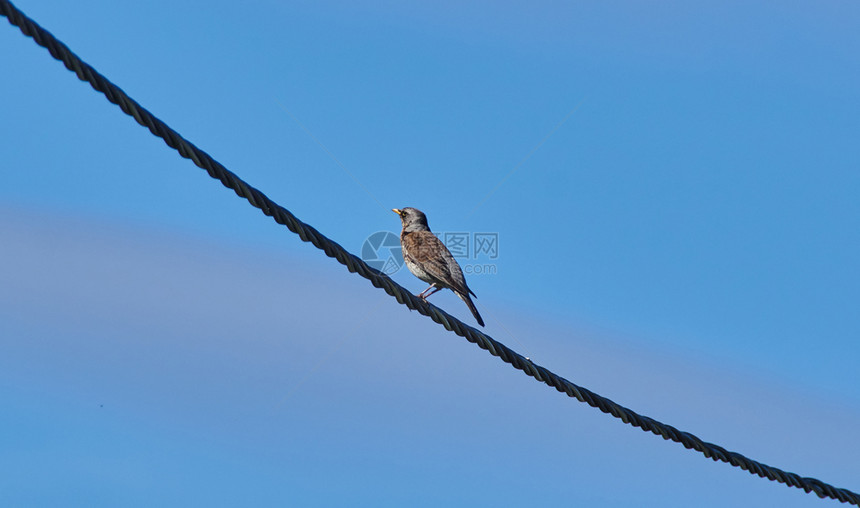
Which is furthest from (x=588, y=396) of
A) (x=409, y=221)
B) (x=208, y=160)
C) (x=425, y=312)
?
(x=409, y=221)

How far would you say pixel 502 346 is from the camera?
6.37 m

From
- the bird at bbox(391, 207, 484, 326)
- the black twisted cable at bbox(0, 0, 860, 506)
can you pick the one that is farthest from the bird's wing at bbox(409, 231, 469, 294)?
the black twisted cable at bbox(0, 0, 860, 506)

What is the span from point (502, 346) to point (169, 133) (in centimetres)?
315

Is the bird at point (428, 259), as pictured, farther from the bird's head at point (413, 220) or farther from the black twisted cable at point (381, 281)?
the black twisted cable at point (381, 281)

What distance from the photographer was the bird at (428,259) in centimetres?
1102

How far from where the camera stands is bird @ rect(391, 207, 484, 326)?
36.2ft

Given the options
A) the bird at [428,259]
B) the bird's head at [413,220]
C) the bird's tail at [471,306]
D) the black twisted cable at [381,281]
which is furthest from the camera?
the bird's head at [413,220]

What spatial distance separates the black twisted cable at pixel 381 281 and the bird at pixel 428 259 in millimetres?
3665

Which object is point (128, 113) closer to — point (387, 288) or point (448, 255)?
point (387, 288)

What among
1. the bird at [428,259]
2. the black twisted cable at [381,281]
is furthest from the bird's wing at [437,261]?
the black twisted cable at [381,281]

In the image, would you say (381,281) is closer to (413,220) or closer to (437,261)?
(437,261)

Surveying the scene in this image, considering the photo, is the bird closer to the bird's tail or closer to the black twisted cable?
the bird's tail

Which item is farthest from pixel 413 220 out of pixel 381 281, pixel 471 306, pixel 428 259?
pixel 381 281

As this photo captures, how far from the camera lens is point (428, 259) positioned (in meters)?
11.7
